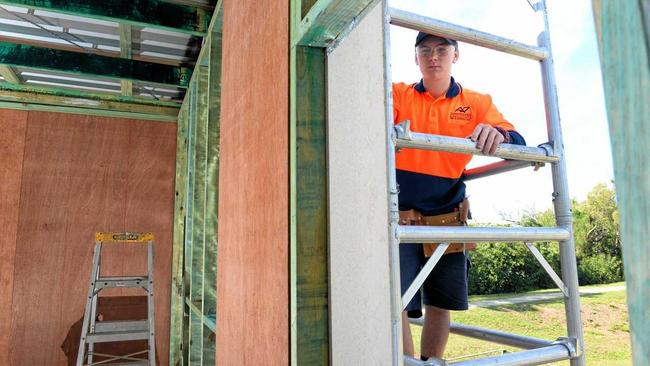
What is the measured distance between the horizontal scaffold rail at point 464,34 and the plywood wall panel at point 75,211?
476 centimetres

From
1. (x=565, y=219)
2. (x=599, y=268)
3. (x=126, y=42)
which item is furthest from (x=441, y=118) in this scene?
(x=599, y=268)

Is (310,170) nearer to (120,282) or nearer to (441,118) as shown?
(441,118)

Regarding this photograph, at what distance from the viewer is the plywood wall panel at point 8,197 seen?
15.5ft

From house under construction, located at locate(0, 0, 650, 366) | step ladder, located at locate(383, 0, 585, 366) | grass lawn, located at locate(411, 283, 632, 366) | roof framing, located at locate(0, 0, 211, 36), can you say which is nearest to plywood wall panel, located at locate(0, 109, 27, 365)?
house under construction, located at locate(0, 0, 650, 366)

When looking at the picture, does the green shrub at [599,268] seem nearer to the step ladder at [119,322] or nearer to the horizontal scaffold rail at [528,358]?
the step ladder at [119,322]

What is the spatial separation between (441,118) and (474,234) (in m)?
0.79

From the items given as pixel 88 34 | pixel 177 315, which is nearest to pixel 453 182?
pixel 88 34

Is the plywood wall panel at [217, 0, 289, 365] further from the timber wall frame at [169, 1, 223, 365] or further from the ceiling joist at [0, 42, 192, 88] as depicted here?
the ceiling joist at [0, 42, 192, 88]

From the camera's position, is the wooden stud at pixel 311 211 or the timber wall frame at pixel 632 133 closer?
the timber wall frame at pixel 632 133

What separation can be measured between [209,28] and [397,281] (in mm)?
2941

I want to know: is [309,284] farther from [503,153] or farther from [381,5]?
[381,5]

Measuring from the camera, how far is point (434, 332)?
5.86 ft

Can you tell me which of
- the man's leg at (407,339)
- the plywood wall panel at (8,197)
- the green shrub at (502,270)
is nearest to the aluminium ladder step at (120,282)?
the plywood wall panel at (8,197)

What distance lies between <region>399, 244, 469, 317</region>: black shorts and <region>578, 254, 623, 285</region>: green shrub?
1226 centimetres
